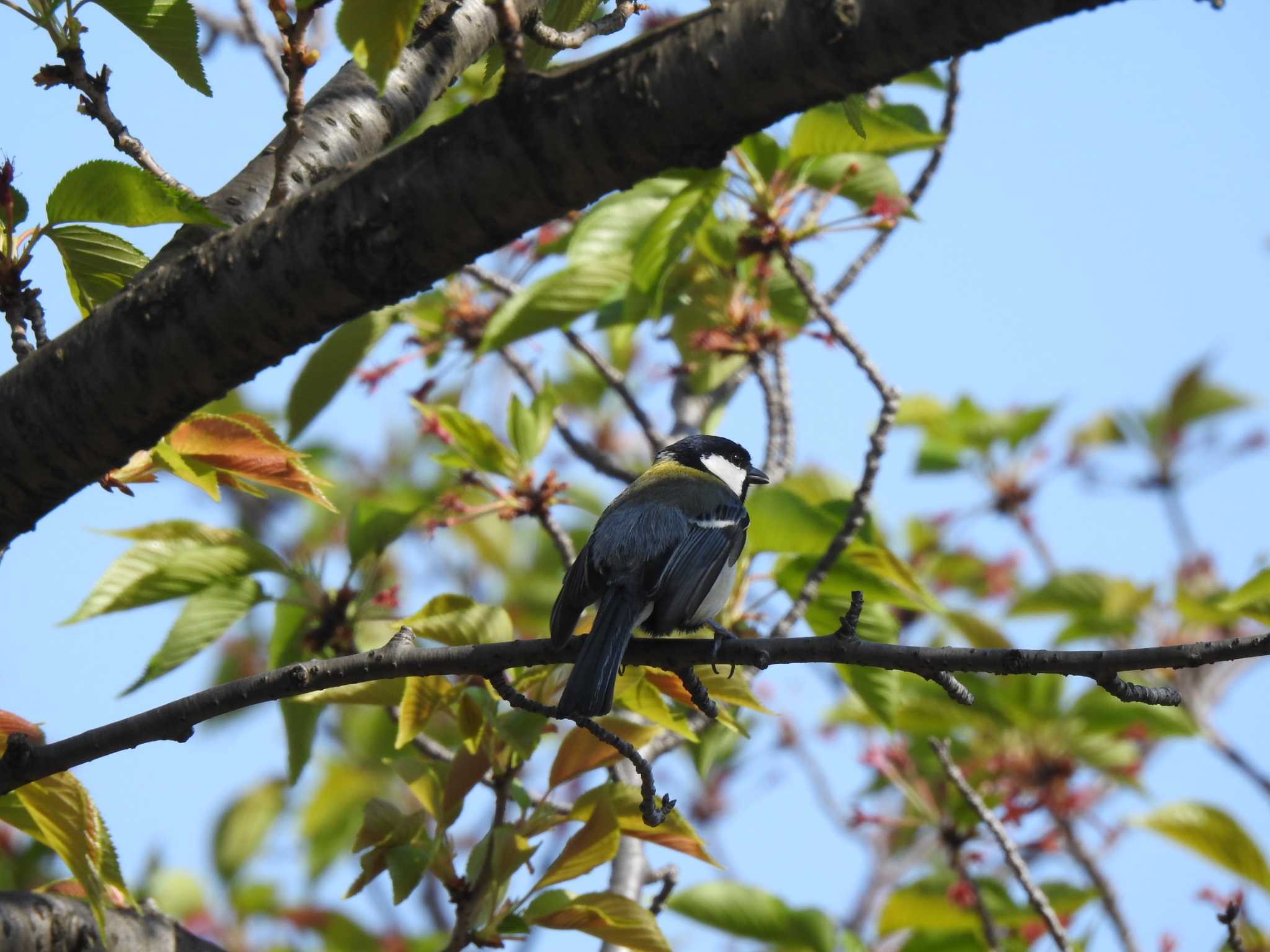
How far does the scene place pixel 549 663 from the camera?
308 cm

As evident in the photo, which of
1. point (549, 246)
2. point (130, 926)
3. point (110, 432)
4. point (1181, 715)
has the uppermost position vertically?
point (549, 246)

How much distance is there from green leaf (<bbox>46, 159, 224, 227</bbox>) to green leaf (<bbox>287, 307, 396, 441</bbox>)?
6.70 feet

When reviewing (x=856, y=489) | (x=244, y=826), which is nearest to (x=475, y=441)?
(x=856, y=489)

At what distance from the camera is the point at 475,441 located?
4602 mm

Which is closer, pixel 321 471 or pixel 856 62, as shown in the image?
pixel 856 62

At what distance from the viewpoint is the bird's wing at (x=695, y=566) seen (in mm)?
3877

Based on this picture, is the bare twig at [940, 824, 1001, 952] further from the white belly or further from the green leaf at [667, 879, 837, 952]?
the white belly

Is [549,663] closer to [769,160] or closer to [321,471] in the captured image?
[769,160]

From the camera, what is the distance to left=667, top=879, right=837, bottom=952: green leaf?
14.4 ft

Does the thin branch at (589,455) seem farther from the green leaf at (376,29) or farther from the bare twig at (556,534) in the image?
A: the green leaf at (376,29)

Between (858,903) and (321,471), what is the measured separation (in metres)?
4.38

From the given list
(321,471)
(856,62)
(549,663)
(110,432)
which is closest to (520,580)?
(321,471)

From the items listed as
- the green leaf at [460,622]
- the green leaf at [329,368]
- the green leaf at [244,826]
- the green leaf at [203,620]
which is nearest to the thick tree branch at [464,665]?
the green leaf at [460,622]

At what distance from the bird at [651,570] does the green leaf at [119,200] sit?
1317 mm
